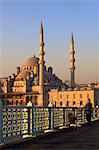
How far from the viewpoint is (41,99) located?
8994 cm

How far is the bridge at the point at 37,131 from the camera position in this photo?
8.14 meters

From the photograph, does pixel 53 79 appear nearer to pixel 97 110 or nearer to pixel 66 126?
pixel 97 110

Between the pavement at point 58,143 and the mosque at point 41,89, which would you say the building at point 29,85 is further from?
the pavement at point 58,143

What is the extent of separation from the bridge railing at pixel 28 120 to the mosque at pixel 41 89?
62.8m

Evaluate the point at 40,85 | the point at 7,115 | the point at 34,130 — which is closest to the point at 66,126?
the point at 34,130

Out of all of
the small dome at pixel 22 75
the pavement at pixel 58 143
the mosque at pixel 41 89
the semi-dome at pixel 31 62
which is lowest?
the pavement at pixel 58 143

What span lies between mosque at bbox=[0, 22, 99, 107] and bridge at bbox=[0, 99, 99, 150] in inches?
2525

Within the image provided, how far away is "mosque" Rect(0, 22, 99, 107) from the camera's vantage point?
3398 inches

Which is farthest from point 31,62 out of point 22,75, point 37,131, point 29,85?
point 37,131

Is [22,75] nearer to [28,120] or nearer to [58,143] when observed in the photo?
[28,120]

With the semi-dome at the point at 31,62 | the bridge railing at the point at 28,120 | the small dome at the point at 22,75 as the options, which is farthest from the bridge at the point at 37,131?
the semi-dome at the point at 31,62

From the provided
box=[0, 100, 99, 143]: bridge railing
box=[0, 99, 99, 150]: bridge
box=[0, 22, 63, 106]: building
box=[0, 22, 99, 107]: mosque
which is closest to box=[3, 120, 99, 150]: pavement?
box=[0, 99, 99, 150]: bridge

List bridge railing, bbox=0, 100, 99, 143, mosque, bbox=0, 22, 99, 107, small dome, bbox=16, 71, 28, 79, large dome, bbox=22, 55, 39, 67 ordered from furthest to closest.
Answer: large dome, bbox=22, 55, 39, 67
small dome, bbox=16, 71, 28, 79
mosque, bbox=0, 22, 99, 107
bridge railing, bbox=0, 100, 99, 143

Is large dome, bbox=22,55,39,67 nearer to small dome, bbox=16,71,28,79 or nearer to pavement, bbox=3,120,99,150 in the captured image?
small dome, bbox=16,71,28,79
